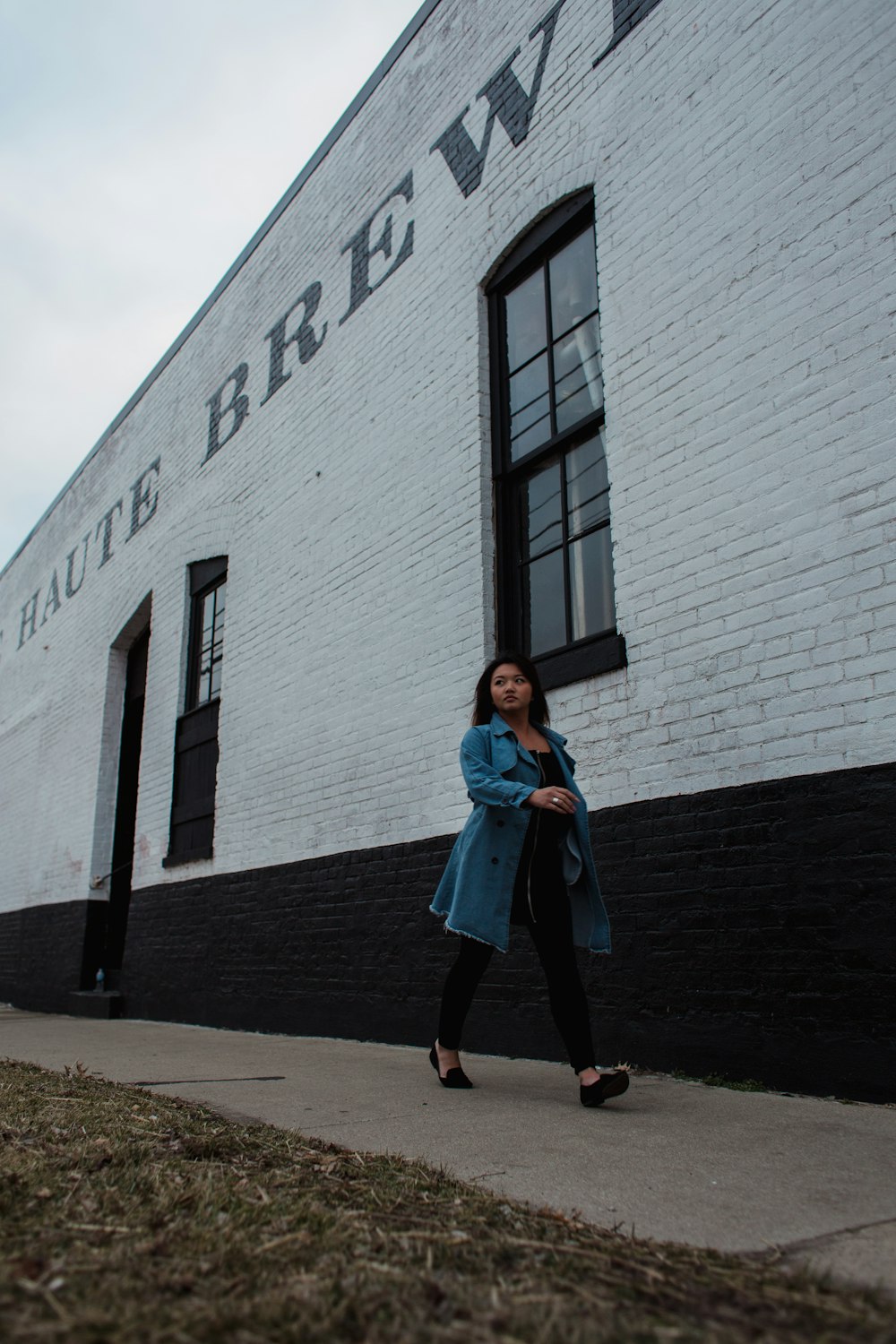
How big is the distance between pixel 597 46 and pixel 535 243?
106cm

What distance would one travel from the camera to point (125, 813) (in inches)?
449

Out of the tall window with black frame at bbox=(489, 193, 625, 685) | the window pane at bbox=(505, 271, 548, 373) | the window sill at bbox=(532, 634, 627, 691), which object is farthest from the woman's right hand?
the window pane at bbox=(505, 271, 548, 373)

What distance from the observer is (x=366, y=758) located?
6648mm

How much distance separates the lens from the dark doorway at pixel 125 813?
1110 cm

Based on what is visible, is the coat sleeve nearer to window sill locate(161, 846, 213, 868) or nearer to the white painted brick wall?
the white painted brick wall

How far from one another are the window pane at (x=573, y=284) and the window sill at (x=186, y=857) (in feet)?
17.1

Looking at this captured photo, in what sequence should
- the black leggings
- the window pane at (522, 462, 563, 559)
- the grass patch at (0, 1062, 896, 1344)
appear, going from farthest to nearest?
the window pane at (522, 462, 563, 559)
the black leggings
the grass patch at (0, 1062, 896, 1344)

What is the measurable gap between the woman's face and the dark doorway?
794 cm

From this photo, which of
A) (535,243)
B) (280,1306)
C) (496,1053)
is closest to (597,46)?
(535,243)

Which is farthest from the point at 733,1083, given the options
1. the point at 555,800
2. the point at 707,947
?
the point at 555,800

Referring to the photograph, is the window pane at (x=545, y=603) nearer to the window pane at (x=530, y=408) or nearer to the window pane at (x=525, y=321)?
the window pane at (x=530, y=408)

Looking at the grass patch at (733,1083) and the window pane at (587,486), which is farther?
the window pane at (587,486)

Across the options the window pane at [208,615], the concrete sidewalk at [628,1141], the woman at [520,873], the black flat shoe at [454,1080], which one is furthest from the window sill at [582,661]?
the window pane at [208,615]

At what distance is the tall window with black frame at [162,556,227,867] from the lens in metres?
9.00
